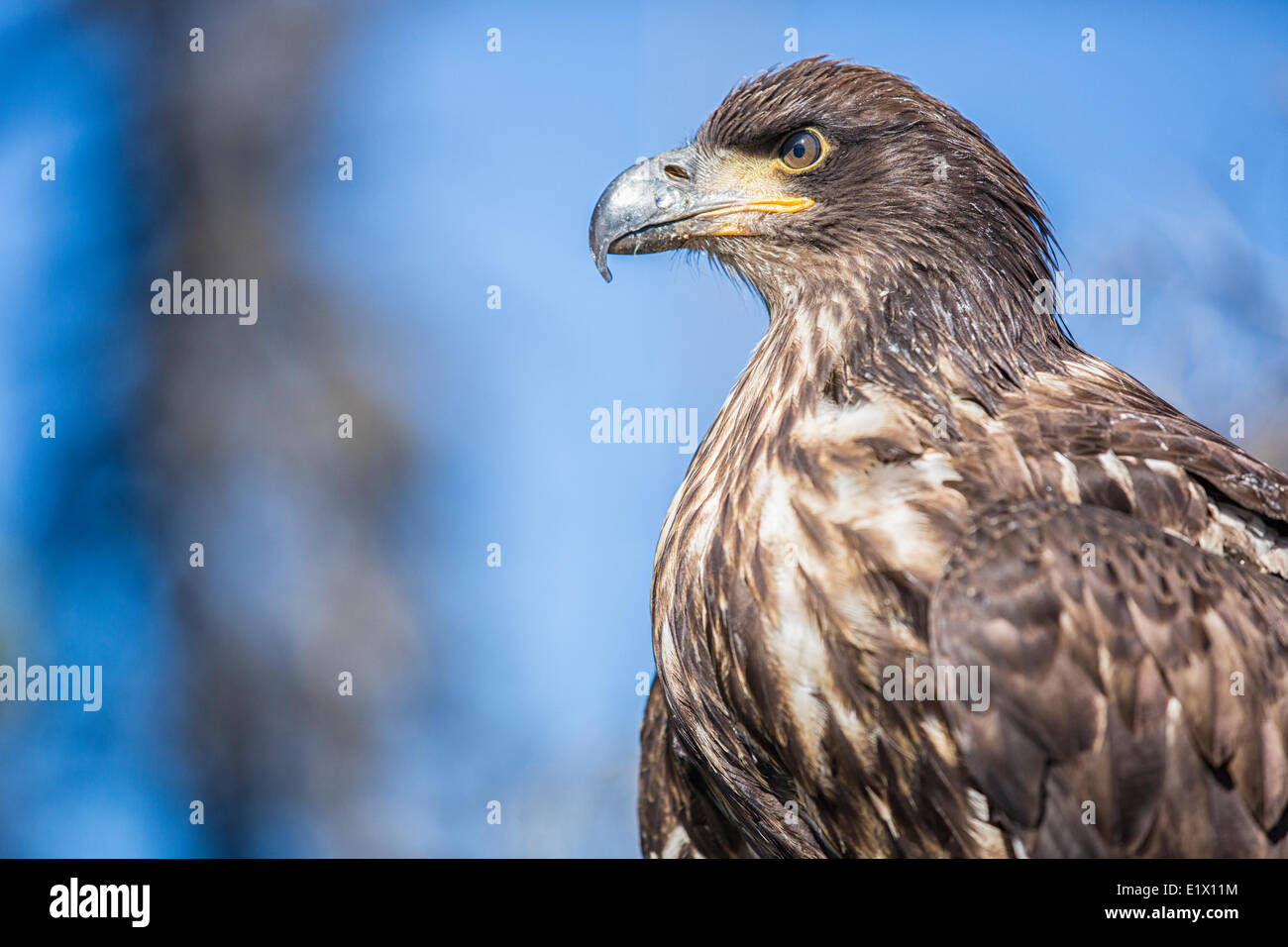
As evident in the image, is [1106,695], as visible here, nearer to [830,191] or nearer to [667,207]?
[830,191]

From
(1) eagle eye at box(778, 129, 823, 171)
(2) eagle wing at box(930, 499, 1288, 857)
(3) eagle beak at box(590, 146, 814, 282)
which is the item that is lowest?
(2) eagle wing at box(930, 499, 1288, 857)

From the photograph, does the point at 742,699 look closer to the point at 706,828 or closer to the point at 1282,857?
the point at 706,828

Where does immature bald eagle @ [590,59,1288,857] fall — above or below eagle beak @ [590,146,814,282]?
below

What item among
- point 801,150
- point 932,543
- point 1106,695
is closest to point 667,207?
point 801,150

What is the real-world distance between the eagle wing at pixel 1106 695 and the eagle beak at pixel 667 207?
137 cm

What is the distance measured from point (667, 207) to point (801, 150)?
0.45 metres

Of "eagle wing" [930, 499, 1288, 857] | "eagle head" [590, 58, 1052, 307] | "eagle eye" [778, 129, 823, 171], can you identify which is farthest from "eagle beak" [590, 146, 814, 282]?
"eagle wing" [930, 499, 1288, 857]

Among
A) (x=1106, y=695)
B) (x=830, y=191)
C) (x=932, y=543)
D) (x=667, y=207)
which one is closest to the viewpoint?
(x=1106, y=695)

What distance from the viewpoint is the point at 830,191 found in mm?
3447

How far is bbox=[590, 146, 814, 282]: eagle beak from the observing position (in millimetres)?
3555

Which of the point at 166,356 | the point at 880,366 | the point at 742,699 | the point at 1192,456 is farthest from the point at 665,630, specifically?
the point at 166,356

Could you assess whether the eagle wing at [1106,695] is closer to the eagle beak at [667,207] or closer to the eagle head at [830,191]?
the eagle head at [830,191]

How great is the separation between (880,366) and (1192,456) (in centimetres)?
84

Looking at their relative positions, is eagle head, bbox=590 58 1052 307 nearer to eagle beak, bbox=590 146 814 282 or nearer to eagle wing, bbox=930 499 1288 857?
eagle beak, bbox=590 146 814 282
